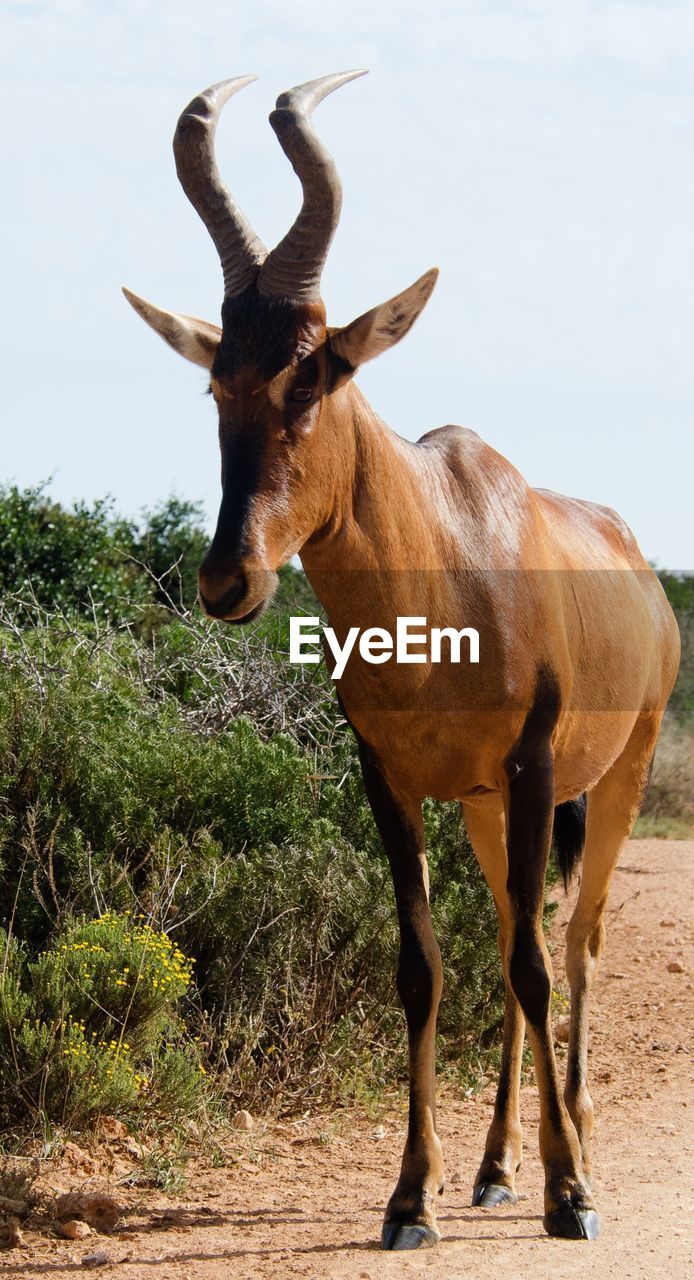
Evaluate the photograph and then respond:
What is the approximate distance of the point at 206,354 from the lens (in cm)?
507

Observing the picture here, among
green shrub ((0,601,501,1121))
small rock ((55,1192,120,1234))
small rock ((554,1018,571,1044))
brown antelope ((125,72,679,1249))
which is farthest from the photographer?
small rock ((554,1018,571,1044))

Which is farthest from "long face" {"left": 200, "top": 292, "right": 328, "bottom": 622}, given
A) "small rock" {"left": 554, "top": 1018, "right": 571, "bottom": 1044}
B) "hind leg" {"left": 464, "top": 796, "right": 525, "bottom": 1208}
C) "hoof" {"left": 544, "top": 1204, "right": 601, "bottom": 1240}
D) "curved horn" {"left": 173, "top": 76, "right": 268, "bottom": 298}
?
"small rock" {"left": 554, "top": 1018, "right": 571, "bottom": 1044}

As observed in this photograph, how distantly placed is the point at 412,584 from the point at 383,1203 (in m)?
2.29

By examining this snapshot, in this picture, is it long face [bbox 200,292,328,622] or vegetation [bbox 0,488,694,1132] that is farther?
vegetation [bbox 0,488,694,1132]

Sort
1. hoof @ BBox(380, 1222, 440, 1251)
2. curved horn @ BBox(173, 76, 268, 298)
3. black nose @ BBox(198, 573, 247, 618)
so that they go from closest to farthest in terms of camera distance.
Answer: black nose @ BBox(198, 573, 247, 618)
curved horn @ BBox(173, 76, 268, 298)
hoof @ BBox(380, 1222, 440, 1251)

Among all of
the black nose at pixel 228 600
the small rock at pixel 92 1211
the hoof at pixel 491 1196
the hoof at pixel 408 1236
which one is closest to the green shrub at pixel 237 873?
the small rock at pixel 92 1211

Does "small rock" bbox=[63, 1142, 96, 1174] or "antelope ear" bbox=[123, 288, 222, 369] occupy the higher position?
"antelope ear" bbox=[123, 288, 222, 369]

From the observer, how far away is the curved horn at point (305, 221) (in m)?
4.60

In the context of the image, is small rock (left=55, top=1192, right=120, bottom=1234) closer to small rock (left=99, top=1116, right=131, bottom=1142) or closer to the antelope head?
small rock (left=99, top=1116, right=131, bottom=1142)

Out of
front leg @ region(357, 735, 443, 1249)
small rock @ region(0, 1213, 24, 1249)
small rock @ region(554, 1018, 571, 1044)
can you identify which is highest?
front leg @ region(357, 735, 443, 1249)

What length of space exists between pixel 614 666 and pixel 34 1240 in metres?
3.07

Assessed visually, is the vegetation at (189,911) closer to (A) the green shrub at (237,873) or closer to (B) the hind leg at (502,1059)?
(A) the green shrub at (237,873)

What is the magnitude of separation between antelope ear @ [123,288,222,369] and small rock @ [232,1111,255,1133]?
3144 mm

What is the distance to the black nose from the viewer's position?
4.30 metres
